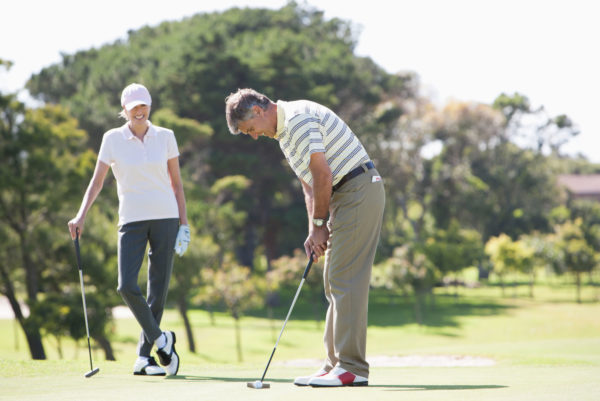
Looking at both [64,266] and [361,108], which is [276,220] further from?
[64,266]

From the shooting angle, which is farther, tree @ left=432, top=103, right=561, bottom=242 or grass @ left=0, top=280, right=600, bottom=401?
tree @ left=432, top=103, right=561, bottom=242

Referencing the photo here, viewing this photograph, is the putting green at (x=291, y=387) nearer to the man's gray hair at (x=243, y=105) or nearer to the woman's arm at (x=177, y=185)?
the woman's arm at (x=177, y=185)

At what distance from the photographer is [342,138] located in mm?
4367

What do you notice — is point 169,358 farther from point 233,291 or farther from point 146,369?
point 233,291

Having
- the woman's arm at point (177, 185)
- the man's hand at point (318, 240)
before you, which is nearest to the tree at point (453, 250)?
the woman's arm at point (177, 185)

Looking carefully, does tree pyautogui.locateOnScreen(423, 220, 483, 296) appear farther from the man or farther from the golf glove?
the man

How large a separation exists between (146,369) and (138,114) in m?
1.81

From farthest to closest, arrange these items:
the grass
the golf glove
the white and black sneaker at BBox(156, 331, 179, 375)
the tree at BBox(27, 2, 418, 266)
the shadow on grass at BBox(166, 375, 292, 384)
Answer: the tree at BBox(27, 2, 418, 266) → the golf glove → the white and black sneaker at BBox(156, 331, 179, 375) → the shadow on grass at BBox(166, 375, 292, 384) → the grass

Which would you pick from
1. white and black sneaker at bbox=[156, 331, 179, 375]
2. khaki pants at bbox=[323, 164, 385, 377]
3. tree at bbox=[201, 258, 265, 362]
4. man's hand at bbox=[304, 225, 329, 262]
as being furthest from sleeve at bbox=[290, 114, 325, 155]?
tree at bbox=[201, 258, 265, 362]

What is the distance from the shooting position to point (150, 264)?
5395 mm

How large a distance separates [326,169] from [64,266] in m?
19.9

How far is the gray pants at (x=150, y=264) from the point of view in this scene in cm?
521

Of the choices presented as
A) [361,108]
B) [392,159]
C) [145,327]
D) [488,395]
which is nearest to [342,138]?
[488,395]

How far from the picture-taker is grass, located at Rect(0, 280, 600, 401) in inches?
153
